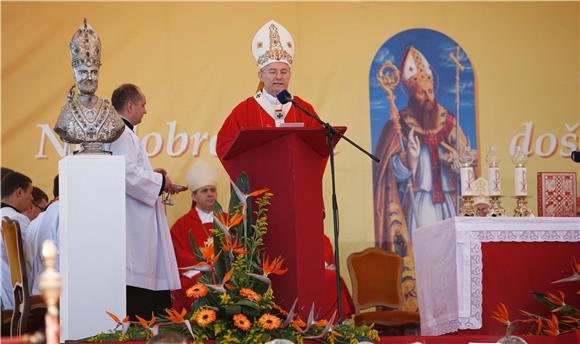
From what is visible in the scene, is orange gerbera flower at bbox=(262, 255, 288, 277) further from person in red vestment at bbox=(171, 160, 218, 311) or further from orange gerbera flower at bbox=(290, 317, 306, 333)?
person in red vestment at bbox=(171, 160, 218, 311)

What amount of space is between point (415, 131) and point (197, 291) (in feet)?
15.2

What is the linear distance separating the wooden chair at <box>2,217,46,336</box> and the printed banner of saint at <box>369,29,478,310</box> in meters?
3.29

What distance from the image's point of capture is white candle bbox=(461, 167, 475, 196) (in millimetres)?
5965

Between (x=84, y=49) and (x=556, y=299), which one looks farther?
(x=556, y=299)

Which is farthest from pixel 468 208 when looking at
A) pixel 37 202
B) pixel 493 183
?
pixel 37 202

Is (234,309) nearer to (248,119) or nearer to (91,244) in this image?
(91,244)

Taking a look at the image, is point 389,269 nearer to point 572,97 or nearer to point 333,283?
point 333,283

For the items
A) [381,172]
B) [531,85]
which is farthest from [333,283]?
[531,85]

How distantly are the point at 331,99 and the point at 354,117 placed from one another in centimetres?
26

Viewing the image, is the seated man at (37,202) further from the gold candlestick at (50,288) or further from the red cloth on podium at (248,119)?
the gold candlestick at (50,288)

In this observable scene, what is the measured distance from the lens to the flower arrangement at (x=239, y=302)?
12.5 feet

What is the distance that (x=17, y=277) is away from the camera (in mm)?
5797

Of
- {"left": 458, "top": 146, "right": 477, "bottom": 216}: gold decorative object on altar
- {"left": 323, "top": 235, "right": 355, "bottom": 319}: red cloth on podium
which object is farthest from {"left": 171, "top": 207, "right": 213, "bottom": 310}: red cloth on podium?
{"left": 458, "top": 146, "right": 477, "bottom": 216}: gold decorative object on altar

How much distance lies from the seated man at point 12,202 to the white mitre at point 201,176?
1.34 meters
